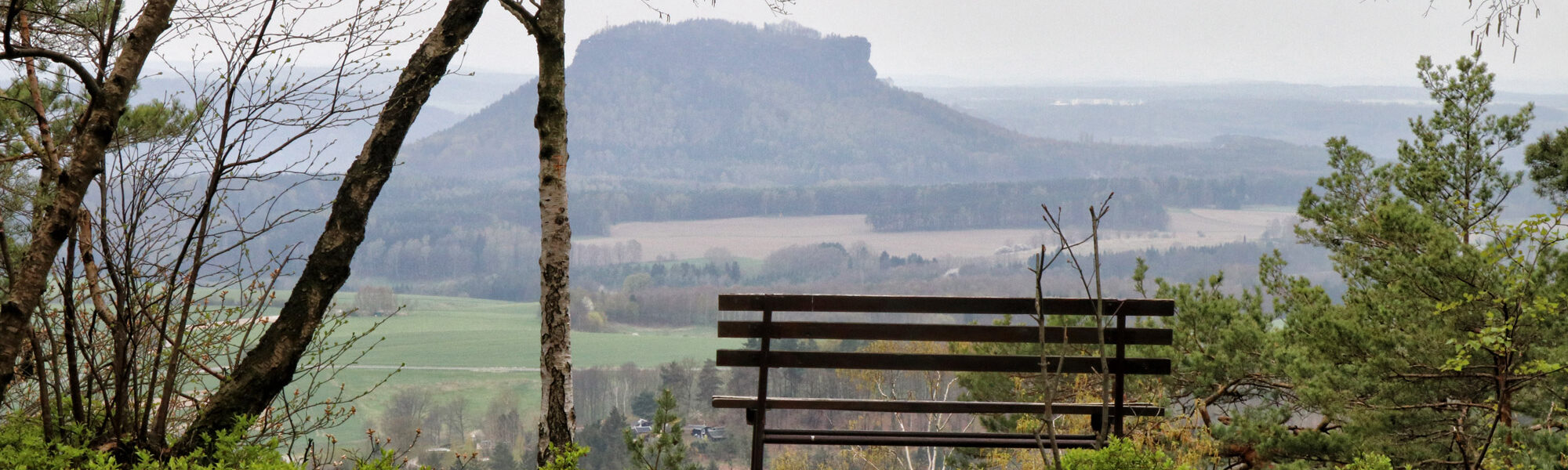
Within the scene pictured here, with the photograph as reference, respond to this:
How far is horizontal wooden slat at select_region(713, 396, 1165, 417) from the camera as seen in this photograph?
137 inches

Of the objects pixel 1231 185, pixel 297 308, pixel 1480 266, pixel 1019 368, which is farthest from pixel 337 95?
pixel 1231 185

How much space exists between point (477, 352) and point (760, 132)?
67414 millimetres

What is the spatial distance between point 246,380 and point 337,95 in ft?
3.65

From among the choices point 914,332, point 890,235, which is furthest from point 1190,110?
point 914,332

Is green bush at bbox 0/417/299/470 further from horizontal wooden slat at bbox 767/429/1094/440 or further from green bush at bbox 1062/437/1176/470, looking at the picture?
horizontal wooden slat at bbox 767/429/1094/440

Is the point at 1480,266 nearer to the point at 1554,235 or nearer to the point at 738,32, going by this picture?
the point at 1554,235

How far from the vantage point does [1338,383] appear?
5910mm

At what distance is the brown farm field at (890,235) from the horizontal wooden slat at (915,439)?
260ft

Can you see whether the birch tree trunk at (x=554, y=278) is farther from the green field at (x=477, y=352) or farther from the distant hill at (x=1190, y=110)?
the distant hill at (x=1190, y=110)

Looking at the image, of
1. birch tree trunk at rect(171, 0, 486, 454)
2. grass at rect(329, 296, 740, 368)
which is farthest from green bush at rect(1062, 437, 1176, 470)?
grass at rect(329, 296, 740, 368)

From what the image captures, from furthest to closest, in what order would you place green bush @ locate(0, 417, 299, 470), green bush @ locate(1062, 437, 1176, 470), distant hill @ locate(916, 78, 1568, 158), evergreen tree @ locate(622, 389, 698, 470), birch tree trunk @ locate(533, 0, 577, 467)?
distant hill @ locate(916, 78, 1568, 158) → evergreen tree @ locate(622, 389, 698, 470) → birch tree trunk @ locate(533, 0, 577, 467) → green bush @ locate(1062, 437, 1176, 470) → green bush @ locate(0, 417, 299, 470)

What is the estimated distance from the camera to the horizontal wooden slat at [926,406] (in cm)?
348

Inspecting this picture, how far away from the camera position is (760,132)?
122 metres

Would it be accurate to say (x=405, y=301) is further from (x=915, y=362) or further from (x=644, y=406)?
(x=644, y=406)
